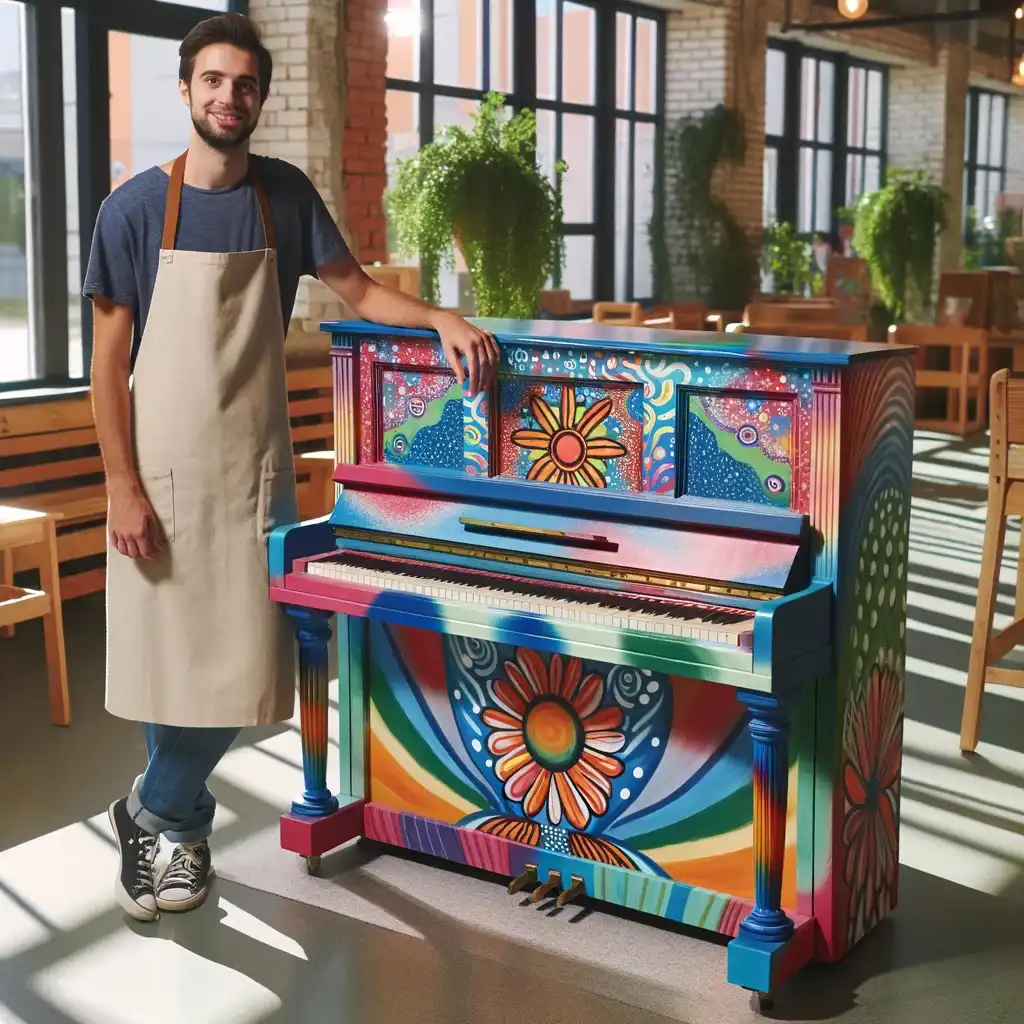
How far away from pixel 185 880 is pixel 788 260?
1072 cm

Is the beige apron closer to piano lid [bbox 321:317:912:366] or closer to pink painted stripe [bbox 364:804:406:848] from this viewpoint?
piano lid [bbox 321:317:912:366]

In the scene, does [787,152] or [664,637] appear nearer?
[664,637]

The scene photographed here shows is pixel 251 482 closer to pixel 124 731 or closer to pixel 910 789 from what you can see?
pixel 124 731

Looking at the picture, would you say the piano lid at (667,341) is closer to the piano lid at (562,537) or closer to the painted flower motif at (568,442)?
the painted flower motif at (568,442)

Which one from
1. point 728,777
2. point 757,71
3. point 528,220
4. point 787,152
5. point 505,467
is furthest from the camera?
point 787,152

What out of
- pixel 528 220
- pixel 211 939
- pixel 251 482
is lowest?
pixel 211 939

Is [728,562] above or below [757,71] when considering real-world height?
below

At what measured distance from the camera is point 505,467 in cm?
325

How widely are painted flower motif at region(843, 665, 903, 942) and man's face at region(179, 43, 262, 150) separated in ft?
5.32

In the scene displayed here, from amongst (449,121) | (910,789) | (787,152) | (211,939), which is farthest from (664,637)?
(787,152)

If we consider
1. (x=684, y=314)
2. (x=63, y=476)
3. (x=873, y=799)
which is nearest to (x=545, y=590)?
(x=873, y=799)

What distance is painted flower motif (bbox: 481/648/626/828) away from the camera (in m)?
3.19

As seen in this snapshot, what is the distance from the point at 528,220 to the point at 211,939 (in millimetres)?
3912

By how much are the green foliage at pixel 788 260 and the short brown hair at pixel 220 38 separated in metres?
10.5
